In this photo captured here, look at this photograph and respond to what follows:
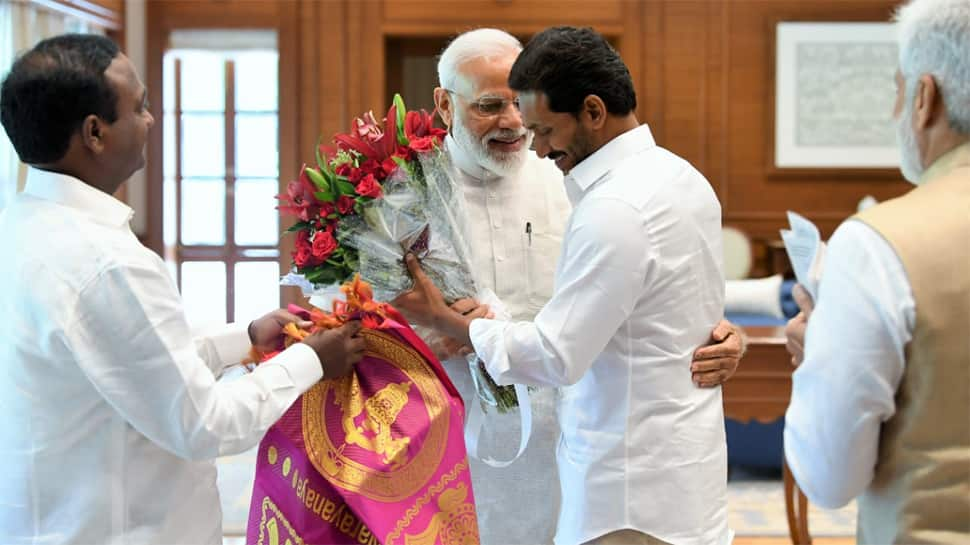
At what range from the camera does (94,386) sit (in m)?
1.50

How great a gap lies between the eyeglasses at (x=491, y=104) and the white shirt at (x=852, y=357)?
1198 mm

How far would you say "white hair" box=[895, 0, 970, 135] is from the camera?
4.18ft

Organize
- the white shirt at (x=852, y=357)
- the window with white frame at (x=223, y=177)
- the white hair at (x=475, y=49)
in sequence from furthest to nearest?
1. the window with white frame at (x=223, y=177)
2. the white hair at (x=475, y=49)
3. the white shirt at (x=852, y=357)

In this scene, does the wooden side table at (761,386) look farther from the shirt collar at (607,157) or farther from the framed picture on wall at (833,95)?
the framed picture on wall at (833,95)

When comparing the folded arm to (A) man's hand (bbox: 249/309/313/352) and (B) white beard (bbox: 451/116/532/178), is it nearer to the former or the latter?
(A) man's hand (bbox: 249/309/313/352)

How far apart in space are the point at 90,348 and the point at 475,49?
1.24m

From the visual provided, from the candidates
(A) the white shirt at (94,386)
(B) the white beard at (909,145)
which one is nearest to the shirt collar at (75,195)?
(A) the white shirt at (94,386)

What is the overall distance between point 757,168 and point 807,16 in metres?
1.21

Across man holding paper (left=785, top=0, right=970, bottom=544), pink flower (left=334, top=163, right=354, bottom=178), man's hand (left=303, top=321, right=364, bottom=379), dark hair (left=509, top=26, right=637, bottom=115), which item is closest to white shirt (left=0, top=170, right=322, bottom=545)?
man's hand (left=303, top=321, right=364, bottom=379)

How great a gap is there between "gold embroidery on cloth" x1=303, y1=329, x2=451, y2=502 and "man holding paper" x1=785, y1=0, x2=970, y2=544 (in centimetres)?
74

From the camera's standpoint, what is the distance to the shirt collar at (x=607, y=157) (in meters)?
1.88

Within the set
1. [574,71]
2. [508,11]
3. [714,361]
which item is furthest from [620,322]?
[508,11]

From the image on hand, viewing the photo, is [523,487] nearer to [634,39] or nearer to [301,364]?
[301,364]

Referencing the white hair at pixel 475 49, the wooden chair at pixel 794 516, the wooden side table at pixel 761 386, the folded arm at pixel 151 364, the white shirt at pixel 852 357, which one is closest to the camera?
the white shirt at pixel 852 357
